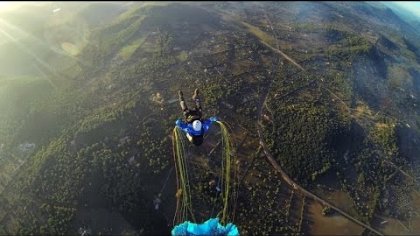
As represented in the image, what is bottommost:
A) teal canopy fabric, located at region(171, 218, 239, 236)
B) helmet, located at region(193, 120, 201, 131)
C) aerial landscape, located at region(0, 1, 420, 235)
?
aerial landscape, located at region(0, 1, 420, 235)

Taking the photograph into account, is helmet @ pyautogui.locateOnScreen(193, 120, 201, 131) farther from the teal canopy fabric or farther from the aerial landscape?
the aerial landscape

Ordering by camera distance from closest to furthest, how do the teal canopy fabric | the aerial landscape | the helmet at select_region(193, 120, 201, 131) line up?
the helmet at select_region(193, 120, 201, 131) → the teal canopy fabric → the aerial landscape

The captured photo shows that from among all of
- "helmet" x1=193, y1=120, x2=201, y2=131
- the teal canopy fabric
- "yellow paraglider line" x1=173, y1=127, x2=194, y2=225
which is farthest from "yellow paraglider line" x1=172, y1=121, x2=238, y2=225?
"helmet" x1=193, y1=120, x2=201, y2=131

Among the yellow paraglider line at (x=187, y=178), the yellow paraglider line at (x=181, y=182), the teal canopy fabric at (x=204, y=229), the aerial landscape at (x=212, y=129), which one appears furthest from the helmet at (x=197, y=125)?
the aerial landscape at (x=212, y=129)

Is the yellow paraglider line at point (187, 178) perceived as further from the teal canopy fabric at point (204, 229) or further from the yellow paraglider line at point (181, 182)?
the teal canopy fabric at point (204, 229)

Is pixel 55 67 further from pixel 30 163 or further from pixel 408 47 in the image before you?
pixel 408 47

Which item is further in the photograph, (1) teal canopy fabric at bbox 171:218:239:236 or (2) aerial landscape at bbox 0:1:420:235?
(2) aerial landscape at bbox 0:1:420:235

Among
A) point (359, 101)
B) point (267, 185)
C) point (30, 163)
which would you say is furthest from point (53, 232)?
point (359, 101)
